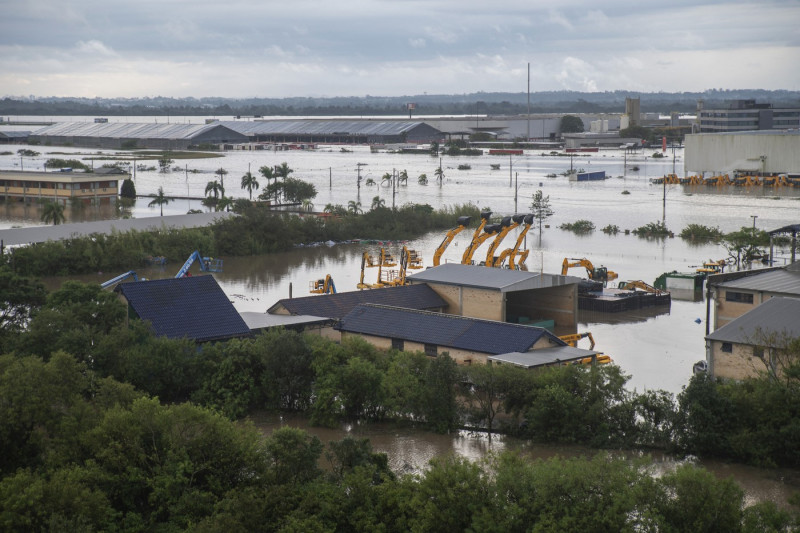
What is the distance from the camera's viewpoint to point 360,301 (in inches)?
403

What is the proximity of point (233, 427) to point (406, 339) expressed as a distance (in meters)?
3.17

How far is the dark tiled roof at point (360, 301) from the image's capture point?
994 centimetres

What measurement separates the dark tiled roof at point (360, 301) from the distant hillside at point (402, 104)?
3211 inches

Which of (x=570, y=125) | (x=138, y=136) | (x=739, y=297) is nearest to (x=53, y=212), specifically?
(x=739, y=297)

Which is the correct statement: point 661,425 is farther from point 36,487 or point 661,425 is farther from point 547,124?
point 547,124

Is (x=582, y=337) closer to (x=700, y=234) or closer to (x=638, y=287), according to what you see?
(x=638, y=287)

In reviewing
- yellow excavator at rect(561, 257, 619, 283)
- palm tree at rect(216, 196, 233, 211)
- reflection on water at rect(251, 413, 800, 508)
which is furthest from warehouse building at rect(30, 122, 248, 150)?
reflection on water at rect(251, 413, 800, 508)

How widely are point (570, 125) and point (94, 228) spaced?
148 ft

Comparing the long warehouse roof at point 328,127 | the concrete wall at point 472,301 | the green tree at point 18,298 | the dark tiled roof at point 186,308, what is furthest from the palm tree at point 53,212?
the long warehouse roof at point 328,127

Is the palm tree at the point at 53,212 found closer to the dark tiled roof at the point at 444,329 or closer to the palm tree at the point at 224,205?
the palm tree at the point at 224,205

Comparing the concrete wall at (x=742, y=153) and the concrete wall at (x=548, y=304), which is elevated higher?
the concrete wall at (x=742, y=153)

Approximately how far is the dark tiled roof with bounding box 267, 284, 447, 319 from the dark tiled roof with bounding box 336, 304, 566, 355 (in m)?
0.44

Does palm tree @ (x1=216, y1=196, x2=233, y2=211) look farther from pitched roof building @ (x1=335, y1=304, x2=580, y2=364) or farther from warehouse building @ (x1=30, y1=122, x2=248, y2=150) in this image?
warehouse building @ (x1=30, y1=122, x2=248, y2=150)

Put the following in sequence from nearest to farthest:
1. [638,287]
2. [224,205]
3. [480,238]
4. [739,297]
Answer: [739,297], [638,287], [480,238], [224,205]
